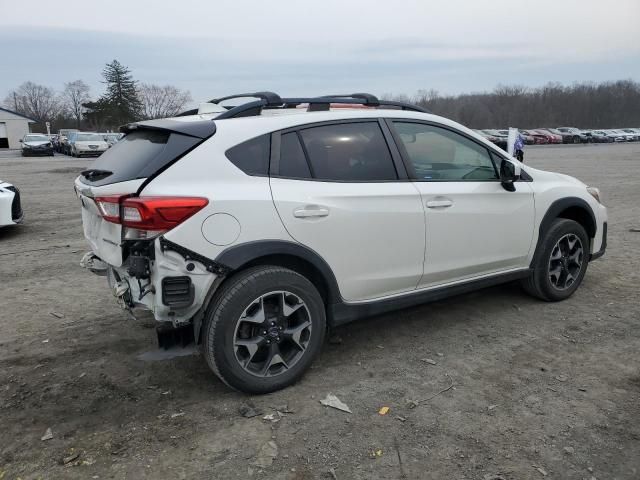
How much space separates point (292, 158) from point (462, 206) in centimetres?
141

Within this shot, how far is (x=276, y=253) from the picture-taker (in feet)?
10.5

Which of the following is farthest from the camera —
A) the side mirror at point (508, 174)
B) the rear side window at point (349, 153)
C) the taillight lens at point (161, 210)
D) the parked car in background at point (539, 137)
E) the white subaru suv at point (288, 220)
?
the parked car in background at point (539, 137)

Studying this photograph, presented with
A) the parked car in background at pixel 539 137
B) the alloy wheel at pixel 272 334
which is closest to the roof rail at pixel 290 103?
the alloy wheel at pixel 272 334

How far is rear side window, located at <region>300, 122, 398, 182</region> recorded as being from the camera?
3.50m

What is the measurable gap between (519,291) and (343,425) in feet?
9.56

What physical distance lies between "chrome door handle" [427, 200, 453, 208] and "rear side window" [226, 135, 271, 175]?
1.25 meters

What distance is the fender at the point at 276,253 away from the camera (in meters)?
3.06

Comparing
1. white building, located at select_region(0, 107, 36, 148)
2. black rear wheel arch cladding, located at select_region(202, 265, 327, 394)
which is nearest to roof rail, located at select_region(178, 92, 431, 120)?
black rear wheel arch cladding, located at select_region(202, 265, 327, 394)

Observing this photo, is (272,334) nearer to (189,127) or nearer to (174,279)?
(174,279)

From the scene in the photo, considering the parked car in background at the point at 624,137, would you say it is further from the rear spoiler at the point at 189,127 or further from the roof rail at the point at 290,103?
the rear spoiler at the point at 189,127

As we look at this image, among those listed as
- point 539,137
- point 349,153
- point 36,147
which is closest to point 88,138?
point 36,147

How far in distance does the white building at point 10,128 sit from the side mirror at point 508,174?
244ft

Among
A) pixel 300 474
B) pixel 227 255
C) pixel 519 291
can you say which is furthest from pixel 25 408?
pixel 519 291

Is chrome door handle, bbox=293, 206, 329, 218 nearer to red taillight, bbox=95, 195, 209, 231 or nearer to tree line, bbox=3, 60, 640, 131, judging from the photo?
red taillight, bbox=95, 195, 209, 231
